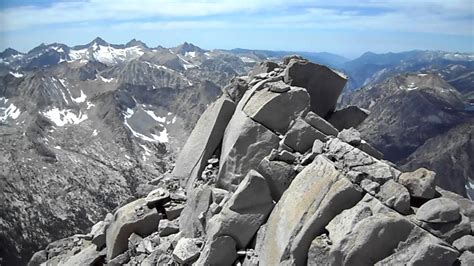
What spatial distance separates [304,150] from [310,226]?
5.88m

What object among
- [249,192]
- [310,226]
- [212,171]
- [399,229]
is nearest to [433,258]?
[399,229]

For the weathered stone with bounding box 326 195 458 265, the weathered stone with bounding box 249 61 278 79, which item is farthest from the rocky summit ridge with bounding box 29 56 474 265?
the weathered stone with bounding box 249 61 278 79

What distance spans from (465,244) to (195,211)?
44.2 ft

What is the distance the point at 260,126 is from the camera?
86.8 ft

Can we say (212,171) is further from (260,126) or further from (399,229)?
(399,229)

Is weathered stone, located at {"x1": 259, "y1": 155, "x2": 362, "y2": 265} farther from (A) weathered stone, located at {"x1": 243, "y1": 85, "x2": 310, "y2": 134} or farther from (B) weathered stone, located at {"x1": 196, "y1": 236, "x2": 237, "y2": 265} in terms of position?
(A) weathered stone, located at {"x1": 243, "y1": 85, "x2": 310, "y2": 134}

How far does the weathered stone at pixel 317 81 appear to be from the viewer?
30.8 metres

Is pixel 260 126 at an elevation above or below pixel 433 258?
above

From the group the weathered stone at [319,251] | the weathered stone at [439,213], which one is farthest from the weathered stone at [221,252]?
the weathered stone at [439,213]

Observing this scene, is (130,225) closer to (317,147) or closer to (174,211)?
(174,211)

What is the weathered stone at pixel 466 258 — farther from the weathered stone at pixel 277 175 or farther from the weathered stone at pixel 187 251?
the weathered stone at pixel 187 251

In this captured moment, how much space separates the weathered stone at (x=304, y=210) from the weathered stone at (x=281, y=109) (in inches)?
209

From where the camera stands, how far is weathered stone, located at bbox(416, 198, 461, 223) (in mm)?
18469

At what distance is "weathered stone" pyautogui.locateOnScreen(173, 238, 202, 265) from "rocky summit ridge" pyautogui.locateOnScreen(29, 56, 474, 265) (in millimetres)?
68
